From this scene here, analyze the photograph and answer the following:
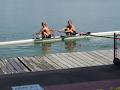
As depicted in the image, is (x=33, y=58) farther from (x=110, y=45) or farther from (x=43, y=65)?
(x=110, y=45)

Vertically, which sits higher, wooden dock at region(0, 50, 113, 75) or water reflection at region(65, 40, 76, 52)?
wooden dock at region(0, 50, 113, 75)

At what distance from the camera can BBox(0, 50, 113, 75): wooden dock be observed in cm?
1110

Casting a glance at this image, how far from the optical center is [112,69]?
33.1ft

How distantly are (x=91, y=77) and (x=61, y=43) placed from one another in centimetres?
1459

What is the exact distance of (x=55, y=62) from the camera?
467 inches

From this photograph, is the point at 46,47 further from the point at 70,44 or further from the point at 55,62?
the point at 55,62

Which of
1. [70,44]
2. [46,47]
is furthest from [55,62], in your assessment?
[70,44]

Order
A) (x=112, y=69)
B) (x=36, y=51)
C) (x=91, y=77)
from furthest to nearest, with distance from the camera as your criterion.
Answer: (x=36, y=51), (x=112, y=69), (x=91, y=77)

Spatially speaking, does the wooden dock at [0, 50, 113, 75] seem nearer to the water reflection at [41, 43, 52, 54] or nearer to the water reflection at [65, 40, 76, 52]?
the water reflection at [41, 43, 52, 54]

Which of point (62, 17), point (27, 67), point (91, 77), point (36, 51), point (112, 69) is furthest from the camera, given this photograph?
point (62, 17)

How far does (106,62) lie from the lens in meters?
11.7

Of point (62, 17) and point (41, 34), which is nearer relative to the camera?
point (41, 34)

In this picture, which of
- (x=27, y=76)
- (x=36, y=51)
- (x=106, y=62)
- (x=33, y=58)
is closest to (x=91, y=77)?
(x=27, y=76)

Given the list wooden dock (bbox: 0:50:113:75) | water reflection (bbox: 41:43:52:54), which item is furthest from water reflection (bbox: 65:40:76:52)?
wooden dock (bbox: 0:50:113:75)
